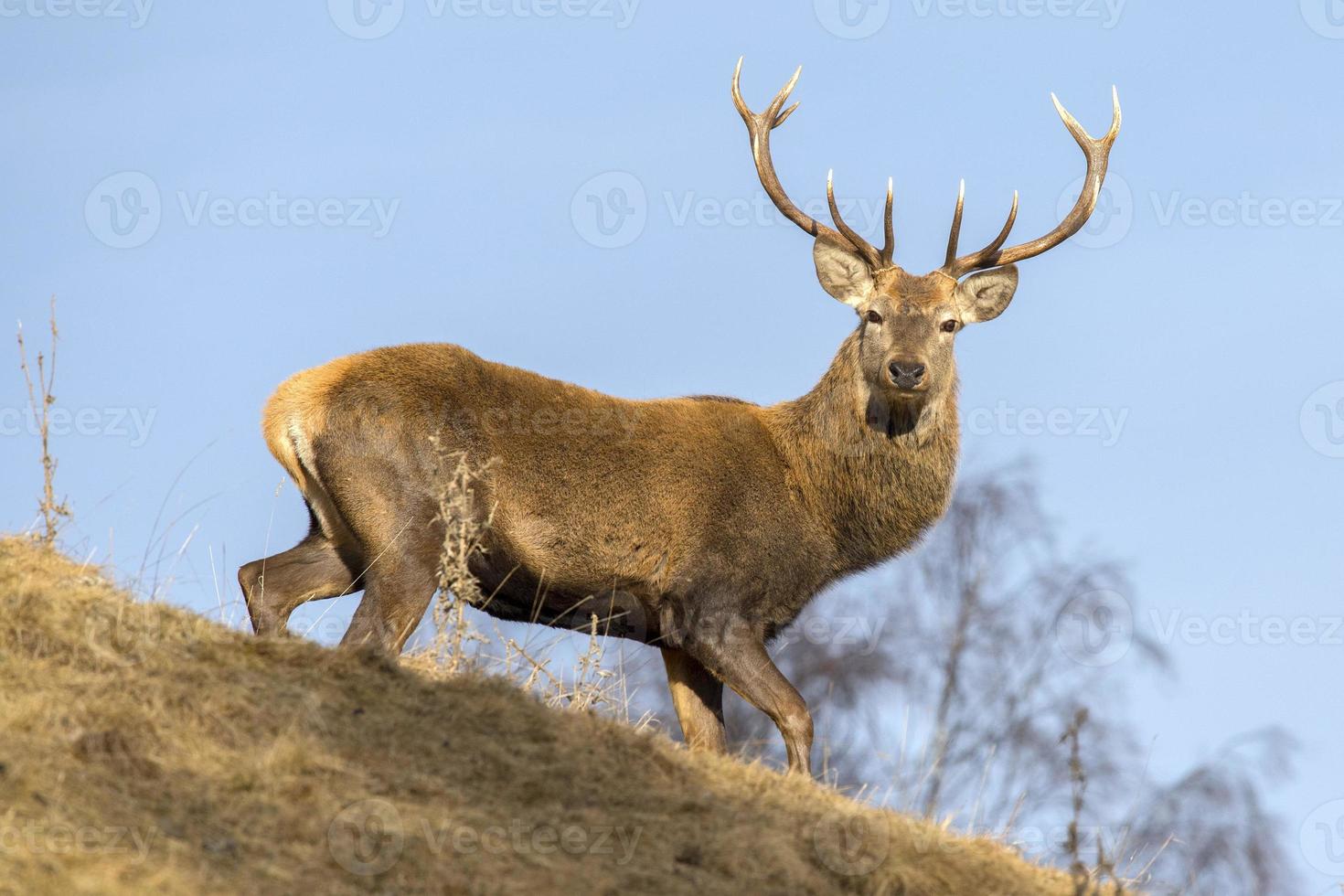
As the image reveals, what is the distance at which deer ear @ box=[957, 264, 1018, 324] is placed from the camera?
9.00 m

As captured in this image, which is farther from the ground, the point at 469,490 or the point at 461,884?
the point at 469,490

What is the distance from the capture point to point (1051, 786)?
1438 centimetres

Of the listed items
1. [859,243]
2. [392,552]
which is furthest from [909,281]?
[392,552]

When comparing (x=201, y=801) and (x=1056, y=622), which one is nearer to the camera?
(x=201, y=801)

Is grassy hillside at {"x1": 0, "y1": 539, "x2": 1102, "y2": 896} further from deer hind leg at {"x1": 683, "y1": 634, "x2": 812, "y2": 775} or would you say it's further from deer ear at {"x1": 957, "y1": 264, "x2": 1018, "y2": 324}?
deer ear at {"x1": 957, "y1": 264, "x2": 1018, "y2": 324}

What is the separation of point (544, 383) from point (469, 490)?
3.61ft

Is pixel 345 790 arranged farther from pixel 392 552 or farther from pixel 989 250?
pixel 989 250

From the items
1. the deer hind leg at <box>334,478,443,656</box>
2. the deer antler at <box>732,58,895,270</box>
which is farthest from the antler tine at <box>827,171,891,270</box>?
the deer hind leg at <box>334,478,443,656</box>

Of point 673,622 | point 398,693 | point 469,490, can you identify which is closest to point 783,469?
point 673,622

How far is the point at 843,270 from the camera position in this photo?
9172 millimetres

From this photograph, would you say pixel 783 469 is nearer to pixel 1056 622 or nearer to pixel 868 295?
pixel 868 295

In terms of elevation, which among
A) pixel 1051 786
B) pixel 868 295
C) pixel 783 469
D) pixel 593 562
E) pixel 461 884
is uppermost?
pixel 868 295

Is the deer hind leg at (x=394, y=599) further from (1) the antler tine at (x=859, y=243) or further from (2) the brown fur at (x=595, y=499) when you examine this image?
(1) the antler tine at (x=859, y=243)

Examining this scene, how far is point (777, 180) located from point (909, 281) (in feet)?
3.71
